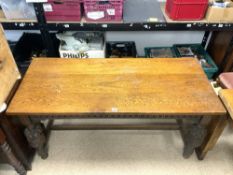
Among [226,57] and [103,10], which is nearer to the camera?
[103,10]

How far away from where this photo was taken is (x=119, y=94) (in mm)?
1173

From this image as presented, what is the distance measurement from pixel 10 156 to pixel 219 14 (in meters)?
1.76

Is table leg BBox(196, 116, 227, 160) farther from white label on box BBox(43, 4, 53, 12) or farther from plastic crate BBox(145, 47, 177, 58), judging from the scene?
white label on box BBox(43, 4, 53, 12)

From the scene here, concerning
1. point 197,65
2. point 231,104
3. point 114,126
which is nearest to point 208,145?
point 231,104

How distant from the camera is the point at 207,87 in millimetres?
1219

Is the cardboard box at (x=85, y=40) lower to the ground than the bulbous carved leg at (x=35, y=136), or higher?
higher

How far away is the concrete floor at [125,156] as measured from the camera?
1.42 m

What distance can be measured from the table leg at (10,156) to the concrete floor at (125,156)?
0.31 feet

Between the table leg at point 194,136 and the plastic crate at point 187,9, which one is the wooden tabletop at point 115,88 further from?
the plastic crate at point 187,9

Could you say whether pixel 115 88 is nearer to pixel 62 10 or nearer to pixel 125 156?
pixel 125 156

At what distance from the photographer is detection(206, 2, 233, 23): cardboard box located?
1524 mm

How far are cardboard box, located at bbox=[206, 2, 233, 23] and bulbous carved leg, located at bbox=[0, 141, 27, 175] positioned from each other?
1.66 metres

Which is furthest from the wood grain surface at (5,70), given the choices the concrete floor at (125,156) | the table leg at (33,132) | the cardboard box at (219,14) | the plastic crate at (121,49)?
the cardboard box at (219,14)

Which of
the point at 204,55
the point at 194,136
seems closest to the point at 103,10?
the point at 194,136
